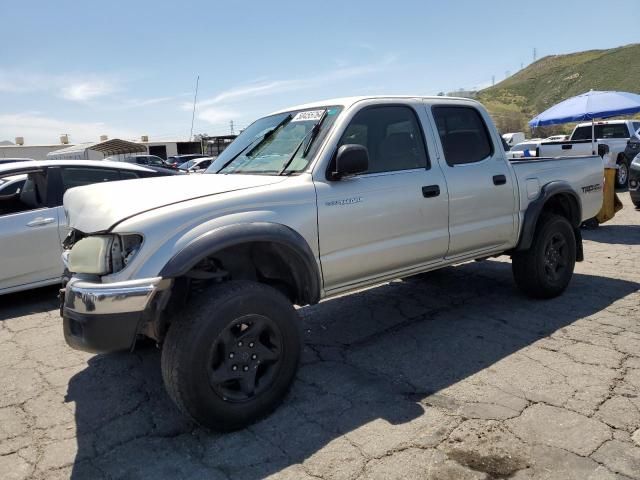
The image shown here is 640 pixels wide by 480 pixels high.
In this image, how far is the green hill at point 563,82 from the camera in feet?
240

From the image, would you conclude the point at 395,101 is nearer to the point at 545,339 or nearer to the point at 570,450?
the point at 545,339

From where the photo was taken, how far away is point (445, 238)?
425 cm

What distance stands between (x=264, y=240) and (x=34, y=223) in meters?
3.74

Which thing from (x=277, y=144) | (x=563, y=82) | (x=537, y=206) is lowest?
(x=537, y=206)

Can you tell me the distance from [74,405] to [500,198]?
3.71m

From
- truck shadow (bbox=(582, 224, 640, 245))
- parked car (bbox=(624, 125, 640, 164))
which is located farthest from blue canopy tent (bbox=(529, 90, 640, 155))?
parked car (bbox=(624, 125, 640, 164))

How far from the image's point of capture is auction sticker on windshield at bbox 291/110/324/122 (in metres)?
3.91

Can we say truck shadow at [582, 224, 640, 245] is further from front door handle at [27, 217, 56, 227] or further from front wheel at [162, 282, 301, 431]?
front door handle at [27, 217, 56, 227]

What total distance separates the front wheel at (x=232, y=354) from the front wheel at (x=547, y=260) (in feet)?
9.33

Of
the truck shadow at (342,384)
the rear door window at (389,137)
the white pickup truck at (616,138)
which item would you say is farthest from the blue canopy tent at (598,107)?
the rear door window at (389,137)

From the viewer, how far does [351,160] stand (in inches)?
135

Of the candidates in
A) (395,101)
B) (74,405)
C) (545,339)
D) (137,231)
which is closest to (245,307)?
(137,231)

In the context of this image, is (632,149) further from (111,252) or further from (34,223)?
(111,252)

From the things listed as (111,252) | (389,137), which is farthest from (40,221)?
(389,137)
